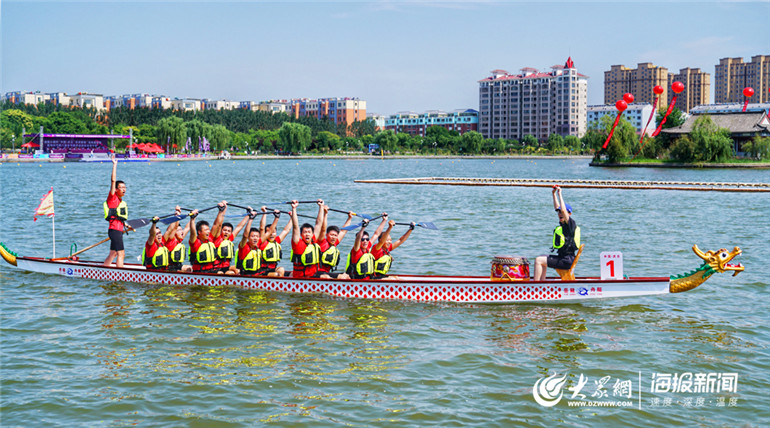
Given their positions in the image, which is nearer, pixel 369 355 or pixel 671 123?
pixel 369 355

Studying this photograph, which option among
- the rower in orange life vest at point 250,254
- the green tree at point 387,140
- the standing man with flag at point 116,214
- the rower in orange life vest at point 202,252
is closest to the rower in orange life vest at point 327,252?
the rower in orange life vest at point 250,254

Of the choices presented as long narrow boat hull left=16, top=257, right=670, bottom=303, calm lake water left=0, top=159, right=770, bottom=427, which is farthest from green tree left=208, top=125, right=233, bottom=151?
long narrow boat hull left=16, top=257, right=670, bottom=303

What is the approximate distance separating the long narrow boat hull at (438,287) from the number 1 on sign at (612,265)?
0.84 ft

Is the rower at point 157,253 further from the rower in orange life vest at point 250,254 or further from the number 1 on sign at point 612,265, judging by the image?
the number 1 on sign at point 612,265

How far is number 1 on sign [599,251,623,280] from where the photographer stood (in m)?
12.8

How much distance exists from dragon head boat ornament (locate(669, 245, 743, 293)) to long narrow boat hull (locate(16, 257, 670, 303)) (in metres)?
0.22

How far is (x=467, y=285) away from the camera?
13641 mm

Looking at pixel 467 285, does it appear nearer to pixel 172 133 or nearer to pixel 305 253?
pixel 305 253

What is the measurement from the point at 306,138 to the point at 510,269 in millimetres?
151320

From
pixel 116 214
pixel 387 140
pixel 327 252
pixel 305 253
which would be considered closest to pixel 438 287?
pixel 327 252

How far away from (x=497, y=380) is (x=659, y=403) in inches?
89.0

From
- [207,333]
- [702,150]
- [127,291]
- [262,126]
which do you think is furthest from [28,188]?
[262,126]

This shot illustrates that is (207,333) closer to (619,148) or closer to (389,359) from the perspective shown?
(389,359)

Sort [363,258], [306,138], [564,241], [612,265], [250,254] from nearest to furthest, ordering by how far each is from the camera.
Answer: [612,265], [564,241], [363,258], [250,254], [306,138]
